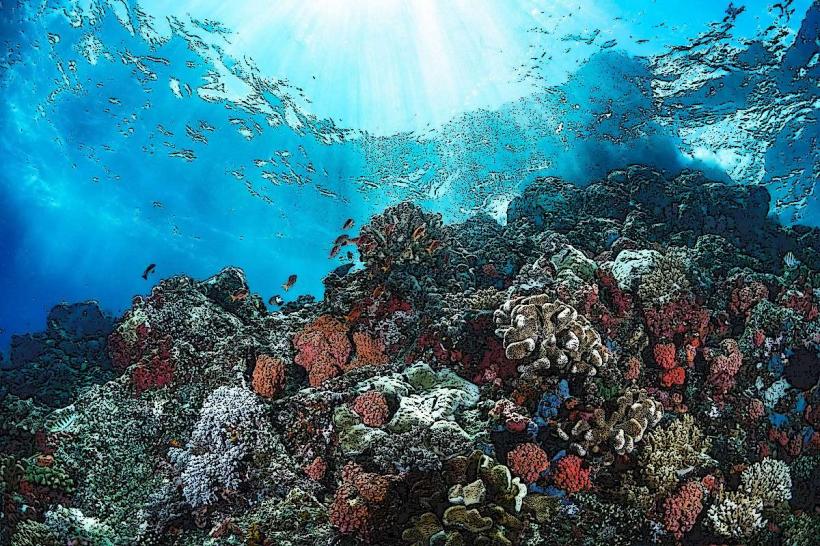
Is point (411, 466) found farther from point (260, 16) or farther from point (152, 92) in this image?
point (152, 92)

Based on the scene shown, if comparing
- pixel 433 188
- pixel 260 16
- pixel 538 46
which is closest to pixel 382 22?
pixel 260 16

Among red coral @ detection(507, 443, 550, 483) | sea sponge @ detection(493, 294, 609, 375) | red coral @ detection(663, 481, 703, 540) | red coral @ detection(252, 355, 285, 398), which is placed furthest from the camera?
red coral @ detection(252, 355, 285, 398)

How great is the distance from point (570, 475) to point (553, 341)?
1.68m

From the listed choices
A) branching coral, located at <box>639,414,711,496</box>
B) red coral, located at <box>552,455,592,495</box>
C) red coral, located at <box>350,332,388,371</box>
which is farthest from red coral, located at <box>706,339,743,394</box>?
red coral, located at <box>350,332,388,371</box>

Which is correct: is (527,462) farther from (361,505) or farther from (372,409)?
(372,409)

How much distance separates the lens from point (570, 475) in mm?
5191

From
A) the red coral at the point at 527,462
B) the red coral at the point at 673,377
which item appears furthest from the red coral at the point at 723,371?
the red coral at the point at 527,462

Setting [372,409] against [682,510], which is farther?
[372,409]

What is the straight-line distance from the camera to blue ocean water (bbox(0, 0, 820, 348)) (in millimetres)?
18688

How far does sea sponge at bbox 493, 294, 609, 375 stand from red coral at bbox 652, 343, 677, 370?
6.87 feet

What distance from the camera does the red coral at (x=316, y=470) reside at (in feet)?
19.2

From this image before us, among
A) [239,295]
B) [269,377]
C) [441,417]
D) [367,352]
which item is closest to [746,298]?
[441,417]

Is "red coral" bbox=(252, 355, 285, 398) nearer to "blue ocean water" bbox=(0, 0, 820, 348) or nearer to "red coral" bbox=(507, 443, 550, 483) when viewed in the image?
"red coral" bbox=(507, 443, 550, 483)

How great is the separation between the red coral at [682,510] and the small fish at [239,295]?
8749 millimetres
